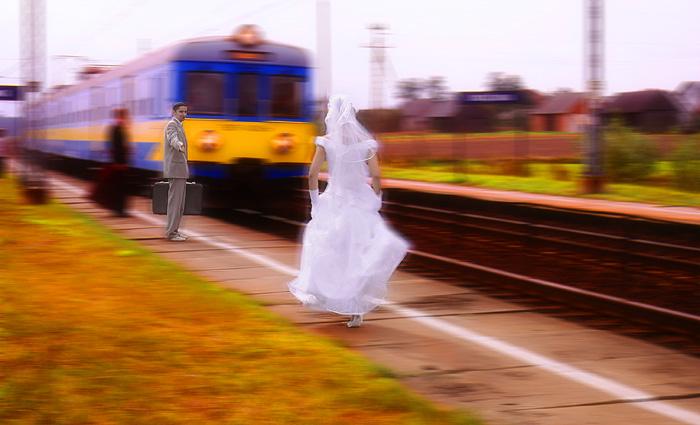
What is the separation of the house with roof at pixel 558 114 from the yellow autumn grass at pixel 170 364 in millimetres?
75629

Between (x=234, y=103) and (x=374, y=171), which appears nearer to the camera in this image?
(x=374, y=171)

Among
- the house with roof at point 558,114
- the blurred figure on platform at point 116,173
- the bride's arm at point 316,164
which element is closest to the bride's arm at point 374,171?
the bride's arm at point 316,164

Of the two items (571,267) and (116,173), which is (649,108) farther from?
(571,267)

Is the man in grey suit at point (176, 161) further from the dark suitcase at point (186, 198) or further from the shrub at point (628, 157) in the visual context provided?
the shrub at point (628, 157)

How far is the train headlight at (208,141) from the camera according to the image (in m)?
15.8

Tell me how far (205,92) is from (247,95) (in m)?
0.72

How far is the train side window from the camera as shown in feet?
53.5

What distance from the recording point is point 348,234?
7117 mm

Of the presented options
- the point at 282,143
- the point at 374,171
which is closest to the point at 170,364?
the point at 374,171

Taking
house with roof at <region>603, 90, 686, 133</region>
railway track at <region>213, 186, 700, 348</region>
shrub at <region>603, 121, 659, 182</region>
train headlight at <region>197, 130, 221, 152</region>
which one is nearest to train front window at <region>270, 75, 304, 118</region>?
train headlight at <region>197, 130, 221, 152</region>

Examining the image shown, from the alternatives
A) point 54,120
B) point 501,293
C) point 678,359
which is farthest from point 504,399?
point 54,120

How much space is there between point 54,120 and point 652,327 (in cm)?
3226

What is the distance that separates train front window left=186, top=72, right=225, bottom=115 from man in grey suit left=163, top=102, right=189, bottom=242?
13.0 feet

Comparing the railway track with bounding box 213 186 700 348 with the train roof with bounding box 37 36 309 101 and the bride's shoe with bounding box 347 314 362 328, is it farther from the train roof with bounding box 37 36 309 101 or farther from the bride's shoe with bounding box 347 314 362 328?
the train roof with bounding box 37 36 309 101
